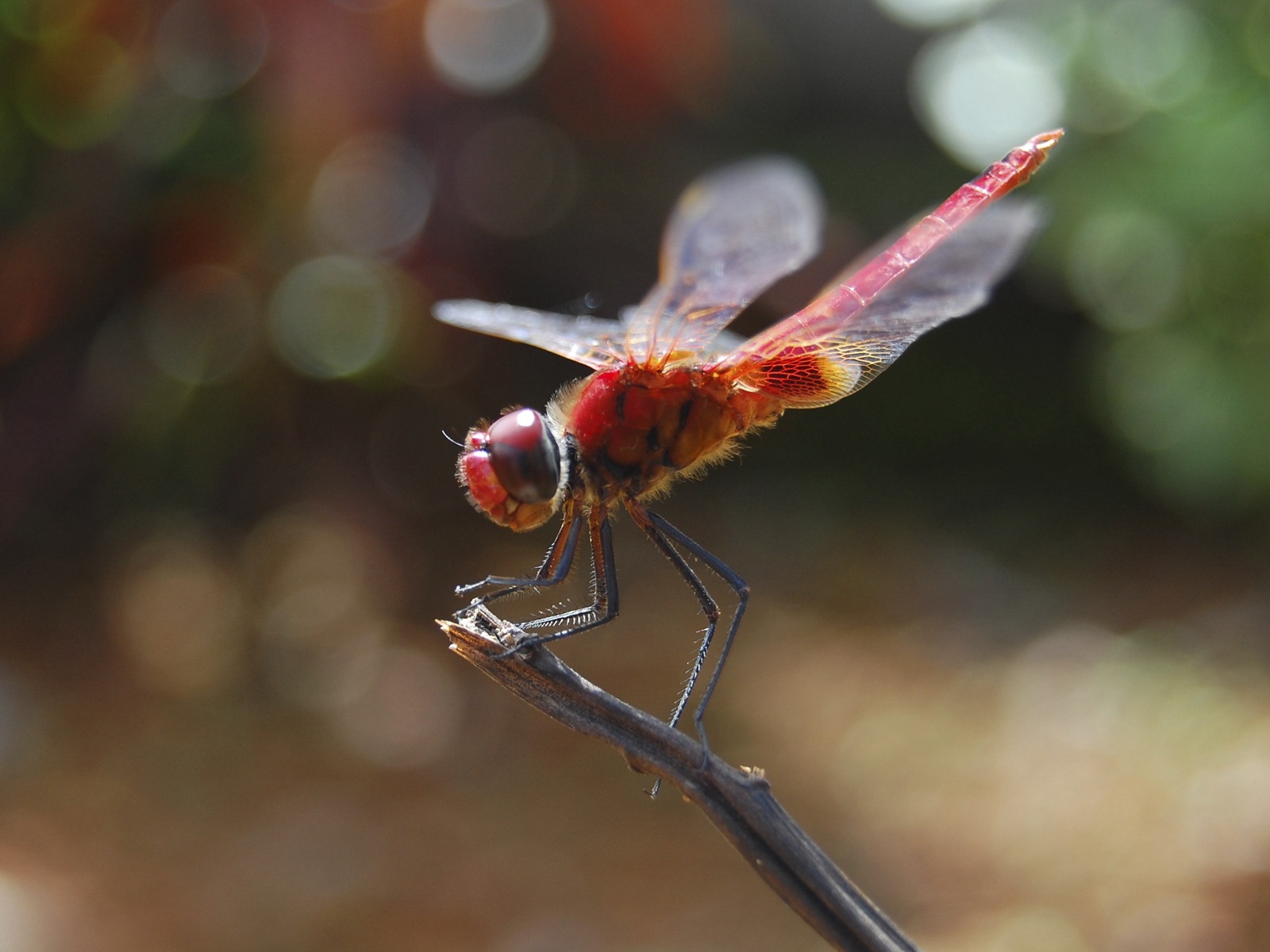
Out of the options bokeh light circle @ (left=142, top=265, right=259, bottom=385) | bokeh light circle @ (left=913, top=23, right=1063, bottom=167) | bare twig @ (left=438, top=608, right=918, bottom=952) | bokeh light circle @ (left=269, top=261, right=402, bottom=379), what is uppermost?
bokeh light circle @ (left=913, top=23, right=1063, bottom=167)

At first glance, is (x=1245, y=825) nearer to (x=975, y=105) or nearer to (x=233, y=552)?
(x=975, y=105)

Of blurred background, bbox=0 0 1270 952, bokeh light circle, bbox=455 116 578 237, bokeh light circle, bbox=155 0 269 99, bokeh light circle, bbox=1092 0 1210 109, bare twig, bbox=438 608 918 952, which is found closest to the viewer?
bare twig, bbox=438 608 918 952

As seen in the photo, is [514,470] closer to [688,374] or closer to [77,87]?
[688,374]

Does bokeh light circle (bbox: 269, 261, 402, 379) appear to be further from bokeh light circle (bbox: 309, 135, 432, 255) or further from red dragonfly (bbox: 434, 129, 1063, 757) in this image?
red dragonfly (bbox: 434, 129, 1063, 757)

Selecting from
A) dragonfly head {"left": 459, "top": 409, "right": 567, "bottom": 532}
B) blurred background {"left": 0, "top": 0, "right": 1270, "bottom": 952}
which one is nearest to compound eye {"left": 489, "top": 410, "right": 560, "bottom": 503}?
dragonfly head {"left": 459, "top": 409, "right": 567, "bottom": 532}

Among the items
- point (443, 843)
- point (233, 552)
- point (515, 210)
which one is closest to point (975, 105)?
point (515, 210)

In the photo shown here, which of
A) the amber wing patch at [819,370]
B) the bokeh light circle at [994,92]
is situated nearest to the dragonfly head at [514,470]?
the amber wing patch at [819,370]

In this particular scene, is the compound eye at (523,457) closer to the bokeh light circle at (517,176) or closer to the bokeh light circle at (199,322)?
the bokeh light circle at (199,322)
